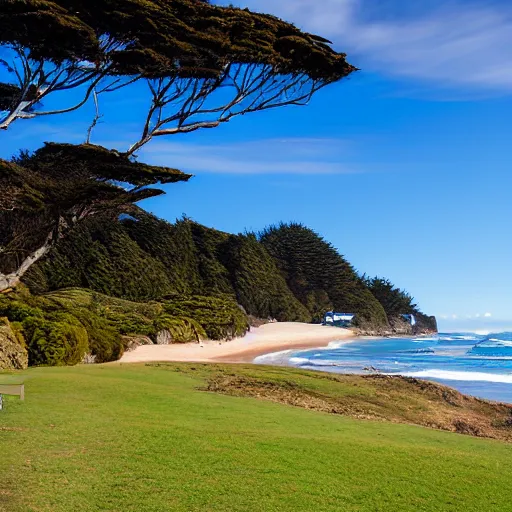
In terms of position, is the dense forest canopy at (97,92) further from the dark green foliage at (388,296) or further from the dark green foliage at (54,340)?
the dark green foliage at (388,296)

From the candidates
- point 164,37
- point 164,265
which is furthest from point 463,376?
point 164,265

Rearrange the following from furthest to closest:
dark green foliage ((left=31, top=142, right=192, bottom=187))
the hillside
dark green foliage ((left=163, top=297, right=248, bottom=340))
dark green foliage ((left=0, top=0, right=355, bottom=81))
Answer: dark green foliage ((left=163, top=297, right=248, bottom=340)), the hillside, dark green foliage ((left=31, top=142, right=192, bottom=187)), dark green foliage ((left=0, top=0, right=355, bottom=81))

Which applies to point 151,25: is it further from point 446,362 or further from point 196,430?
point 446,362

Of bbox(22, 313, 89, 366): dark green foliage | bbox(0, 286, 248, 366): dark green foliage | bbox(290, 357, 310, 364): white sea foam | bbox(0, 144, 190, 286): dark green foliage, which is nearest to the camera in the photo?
bbox(22, 313, 89, 366): dark green foliage

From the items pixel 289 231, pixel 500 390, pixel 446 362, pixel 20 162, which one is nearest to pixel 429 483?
pixel 500 390

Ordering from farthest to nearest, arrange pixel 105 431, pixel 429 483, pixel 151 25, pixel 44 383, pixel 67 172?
pixel 67 172 < pixel 151 25 < pixel 44 383 < pixel 105 431 < pixel 429 483

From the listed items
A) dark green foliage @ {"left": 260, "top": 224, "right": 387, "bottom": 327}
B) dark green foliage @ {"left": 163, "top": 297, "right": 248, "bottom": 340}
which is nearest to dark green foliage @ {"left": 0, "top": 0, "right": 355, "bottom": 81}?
dark green foliage @ {"left": 163, "top": 297, "right": 248, "bottom": 340}

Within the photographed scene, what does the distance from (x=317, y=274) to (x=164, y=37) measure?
55.0m

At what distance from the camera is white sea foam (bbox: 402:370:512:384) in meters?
26.1

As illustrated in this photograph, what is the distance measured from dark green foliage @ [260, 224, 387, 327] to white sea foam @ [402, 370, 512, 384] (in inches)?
1646

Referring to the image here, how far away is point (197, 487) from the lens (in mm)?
6438

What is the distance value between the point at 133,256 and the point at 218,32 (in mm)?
25528

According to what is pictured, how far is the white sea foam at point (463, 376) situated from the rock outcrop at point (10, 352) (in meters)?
14.9

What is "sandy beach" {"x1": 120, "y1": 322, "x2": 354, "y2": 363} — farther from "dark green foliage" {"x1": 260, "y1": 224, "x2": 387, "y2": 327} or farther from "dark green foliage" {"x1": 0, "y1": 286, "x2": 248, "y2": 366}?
"dark green foliage" {"x1": 260, "y1": 224, "x2": 387, "y2": 327}
